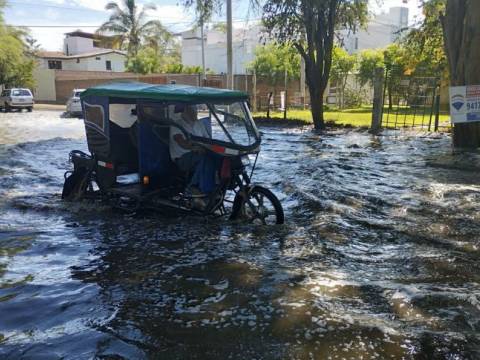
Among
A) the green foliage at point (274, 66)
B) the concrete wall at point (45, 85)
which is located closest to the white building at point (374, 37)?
the green foliage at point (274, 66)

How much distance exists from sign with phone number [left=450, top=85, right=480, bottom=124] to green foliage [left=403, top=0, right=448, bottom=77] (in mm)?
4052

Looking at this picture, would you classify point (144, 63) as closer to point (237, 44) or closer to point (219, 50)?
point (219, 50)

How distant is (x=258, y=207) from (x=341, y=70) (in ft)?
108

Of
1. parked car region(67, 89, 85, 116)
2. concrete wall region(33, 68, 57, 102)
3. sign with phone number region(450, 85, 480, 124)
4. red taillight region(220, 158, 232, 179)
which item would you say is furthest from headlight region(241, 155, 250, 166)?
concrete wall region(33, 68, 57, 102)

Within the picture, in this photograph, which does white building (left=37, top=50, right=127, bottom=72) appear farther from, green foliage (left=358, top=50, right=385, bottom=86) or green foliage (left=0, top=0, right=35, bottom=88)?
green foliage (left=358, top=50, right=385, bottom=86)

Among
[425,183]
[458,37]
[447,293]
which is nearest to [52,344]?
[447,293]

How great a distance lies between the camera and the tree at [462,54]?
15844 mm

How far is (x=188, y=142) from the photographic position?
782 centimetres

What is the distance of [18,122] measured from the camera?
28000 mm

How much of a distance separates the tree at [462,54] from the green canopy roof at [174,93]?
10532 millimetres

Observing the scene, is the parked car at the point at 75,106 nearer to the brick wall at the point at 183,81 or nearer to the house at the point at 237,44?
the brick wall at the point at 183,81

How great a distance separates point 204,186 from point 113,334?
3.43 metres

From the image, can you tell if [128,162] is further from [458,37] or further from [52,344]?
[458,37]

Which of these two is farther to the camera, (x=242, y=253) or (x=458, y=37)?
(x=458, y=37)
